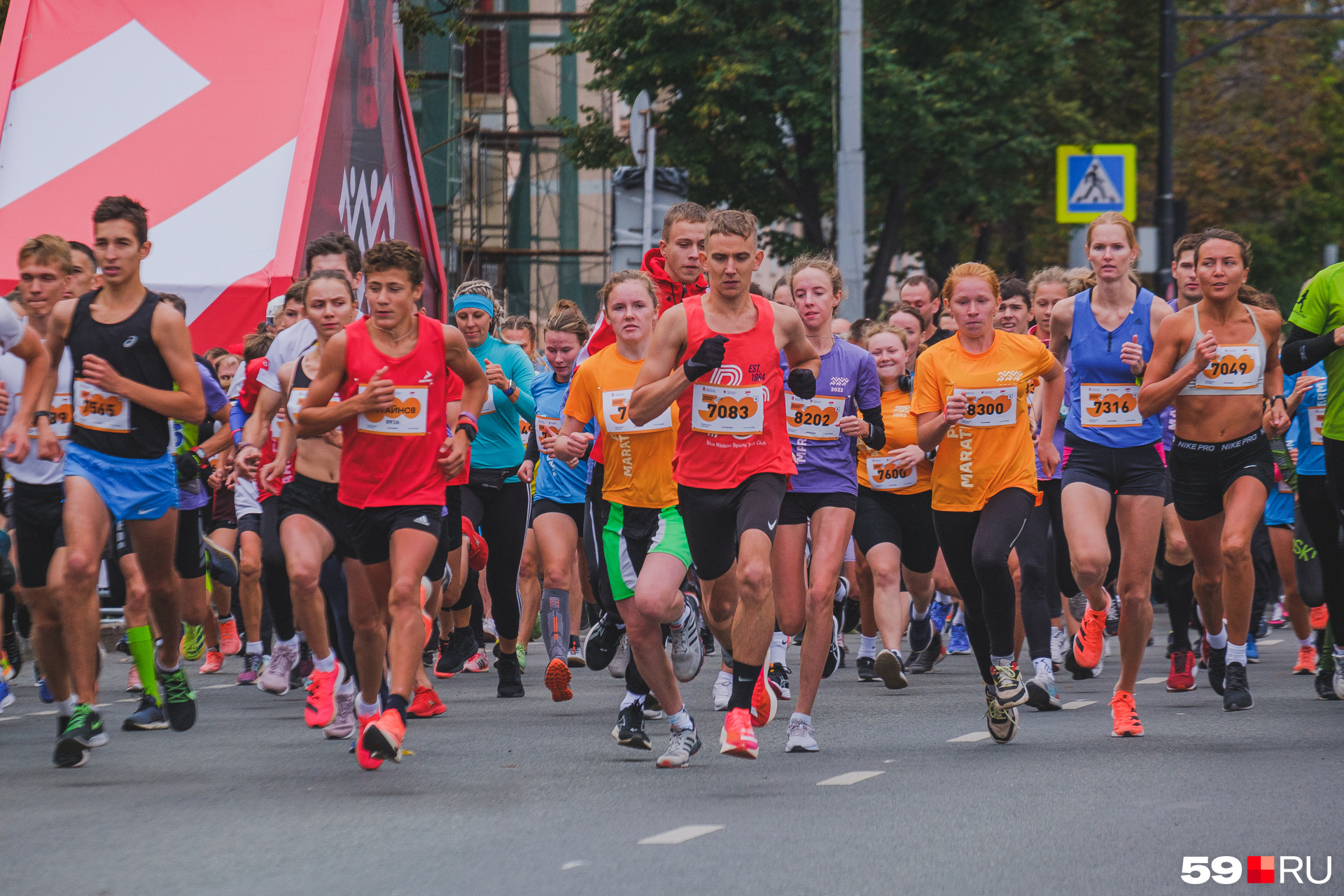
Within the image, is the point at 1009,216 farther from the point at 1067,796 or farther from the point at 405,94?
the point at 1067,796

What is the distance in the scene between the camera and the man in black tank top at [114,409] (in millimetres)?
7660

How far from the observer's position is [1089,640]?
1034 centimetres

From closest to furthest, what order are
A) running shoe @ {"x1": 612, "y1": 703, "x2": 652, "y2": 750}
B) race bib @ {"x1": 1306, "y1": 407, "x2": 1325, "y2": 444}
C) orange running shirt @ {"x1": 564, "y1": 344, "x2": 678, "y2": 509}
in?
running shoe @ {"x1": 612, "y1": 703, "x2": 652, "y2": 750} < orange running shirt @ {"x1": 564, "y1": 344, "x2": 678, "y2": 509} < race bib @ {"x1": 1306, "y1": 407, "x2": 1325, "y2": 444}

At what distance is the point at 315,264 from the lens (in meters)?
9.02

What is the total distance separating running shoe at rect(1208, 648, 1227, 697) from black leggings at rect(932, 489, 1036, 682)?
1874 millimetres

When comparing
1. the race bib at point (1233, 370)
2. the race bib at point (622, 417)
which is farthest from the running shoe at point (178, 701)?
the race bib at point (1233, 370)

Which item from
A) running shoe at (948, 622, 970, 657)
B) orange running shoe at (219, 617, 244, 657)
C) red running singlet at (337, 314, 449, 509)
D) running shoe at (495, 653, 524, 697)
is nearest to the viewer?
red running singlet at (337, 314, 449, 509)

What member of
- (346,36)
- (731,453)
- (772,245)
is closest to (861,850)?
(731,453)

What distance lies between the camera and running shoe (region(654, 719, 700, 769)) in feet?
24.5

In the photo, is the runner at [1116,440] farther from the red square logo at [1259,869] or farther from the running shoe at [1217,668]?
the red square logo at [1259,869]

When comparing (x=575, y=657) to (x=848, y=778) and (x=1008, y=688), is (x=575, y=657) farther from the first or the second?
(x=848, y=778)

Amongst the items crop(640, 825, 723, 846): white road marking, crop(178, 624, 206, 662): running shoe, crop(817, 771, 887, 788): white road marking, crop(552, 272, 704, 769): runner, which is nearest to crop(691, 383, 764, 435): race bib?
crop(552, 272, 704, 769): runner

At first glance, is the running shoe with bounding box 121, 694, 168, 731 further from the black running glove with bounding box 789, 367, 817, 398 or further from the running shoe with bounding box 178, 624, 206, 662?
the black running glove with bounding box 789, 367, 817, 398

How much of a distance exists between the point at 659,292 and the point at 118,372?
2.72 meters
